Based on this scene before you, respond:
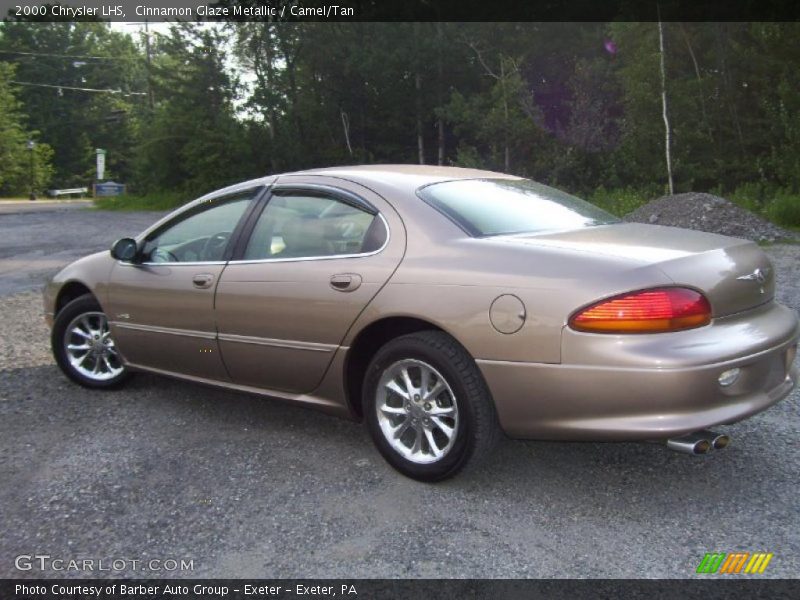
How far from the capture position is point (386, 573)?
2826mm

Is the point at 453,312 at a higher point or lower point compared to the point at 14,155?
lower

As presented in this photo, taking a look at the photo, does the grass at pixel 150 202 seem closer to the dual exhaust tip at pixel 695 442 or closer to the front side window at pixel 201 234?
the front side window at pixel 201 234

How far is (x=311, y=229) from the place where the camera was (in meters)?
4.13

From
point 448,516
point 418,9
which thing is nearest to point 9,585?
point 448,516

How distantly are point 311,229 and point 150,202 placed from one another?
32089 millimetres

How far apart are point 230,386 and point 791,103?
20851 mm

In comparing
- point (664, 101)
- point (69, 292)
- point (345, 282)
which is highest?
point (664, 101)

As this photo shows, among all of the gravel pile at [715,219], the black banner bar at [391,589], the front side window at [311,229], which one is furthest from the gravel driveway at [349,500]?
the gravel pile at [715,219]

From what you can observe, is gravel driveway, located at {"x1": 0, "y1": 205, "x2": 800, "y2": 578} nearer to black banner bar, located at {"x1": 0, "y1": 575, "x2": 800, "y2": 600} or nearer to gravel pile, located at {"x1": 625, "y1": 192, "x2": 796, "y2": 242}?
black banner bar, located at {"x1": 0, "y1": 575, "x2": 800, "y2": 600}

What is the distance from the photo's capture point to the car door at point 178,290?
4434 mm

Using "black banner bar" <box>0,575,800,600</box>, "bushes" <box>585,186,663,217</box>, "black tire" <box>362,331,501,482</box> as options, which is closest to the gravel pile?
"bushes" <box>585,186,663,217</box>

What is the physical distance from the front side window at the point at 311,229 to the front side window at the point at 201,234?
A: 26 centimetres

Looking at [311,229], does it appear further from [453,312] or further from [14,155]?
[14,155]

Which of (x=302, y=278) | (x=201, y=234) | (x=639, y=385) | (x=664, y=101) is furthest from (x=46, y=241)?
(x=664, y=101)
